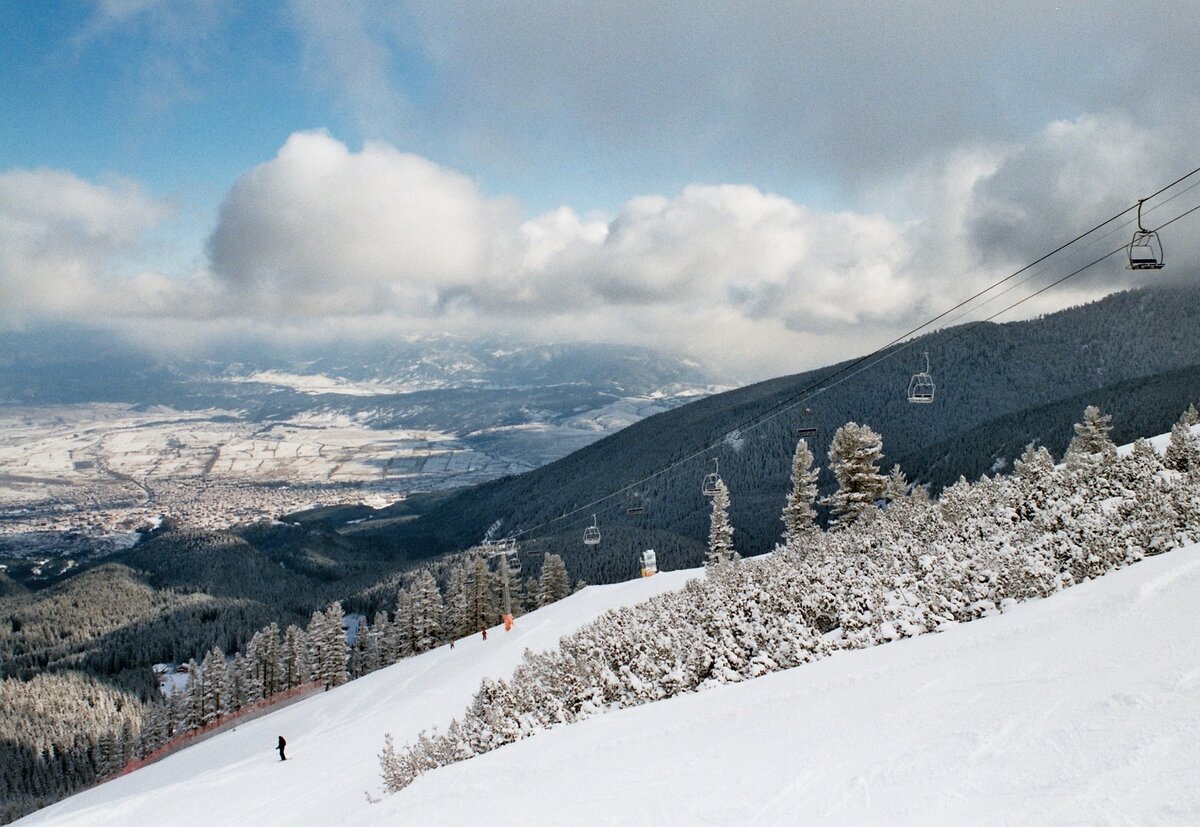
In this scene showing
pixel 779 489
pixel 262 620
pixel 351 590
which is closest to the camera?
pixel 262 620

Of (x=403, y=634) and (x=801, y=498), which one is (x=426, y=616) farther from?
(x=801, y=498)

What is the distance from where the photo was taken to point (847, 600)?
13484 millimetres

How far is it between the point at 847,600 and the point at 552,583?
166ft

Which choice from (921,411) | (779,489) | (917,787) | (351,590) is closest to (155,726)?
(351,590)

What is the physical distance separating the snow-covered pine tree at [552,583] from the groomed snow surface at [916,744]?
47114mm

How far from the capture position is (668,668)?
1311cm

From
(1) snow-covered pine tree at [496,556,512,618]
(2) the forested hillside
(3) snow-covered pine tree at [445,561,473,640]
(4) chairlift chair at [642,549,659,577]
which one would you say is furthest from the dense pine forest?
(4) chairlift chair at [642,549,659,577]

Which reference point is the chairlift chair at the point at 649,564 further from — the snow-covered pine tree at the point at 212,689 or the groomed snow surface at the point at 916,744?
the snow-covered pine tree at the point at 212,689

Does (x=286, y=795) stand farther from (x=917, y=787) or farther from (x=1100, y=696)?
(x=1100, y=696)

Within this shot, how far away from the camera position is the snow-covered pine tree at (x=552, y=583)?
60.9 m

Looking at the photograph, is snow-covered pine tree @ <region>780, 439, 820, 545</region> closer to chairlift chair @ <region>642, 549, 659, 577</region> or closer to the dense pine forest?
the dense pine forest

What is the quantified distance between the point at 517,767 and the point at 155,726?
8346 cm

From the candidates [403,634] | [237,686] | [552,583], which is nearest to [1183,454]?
[552,583]

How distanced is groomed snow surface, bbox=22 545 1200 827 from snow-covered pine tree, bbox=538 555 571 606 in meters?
47.1
